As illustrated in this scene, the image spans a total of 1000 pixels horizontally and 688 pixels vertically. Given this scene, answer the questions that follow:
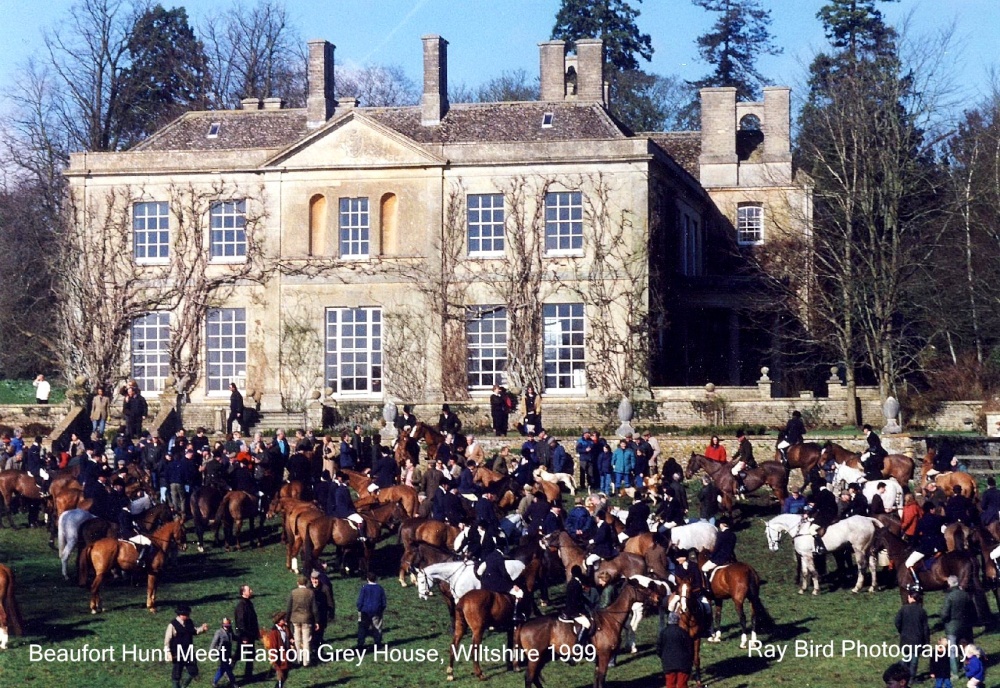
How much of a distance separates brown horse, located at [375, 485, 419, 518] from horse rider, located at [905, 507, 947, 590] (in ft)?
29.8

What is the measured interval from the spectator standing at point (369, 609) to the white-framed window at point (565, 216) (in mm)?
23599

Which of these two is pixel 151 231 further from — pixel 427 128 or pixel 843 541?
pixel 843 541

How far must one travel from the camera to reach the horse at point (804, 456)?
118 ft

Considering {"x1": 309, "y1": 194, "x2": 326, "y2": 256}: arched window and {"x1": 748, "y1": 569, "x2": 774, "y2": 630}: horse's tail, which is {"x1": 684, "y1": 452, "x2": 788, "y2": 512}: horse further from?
{"x1": 309, "y1": 194, "x2": 326, "y2": 256}: arched window

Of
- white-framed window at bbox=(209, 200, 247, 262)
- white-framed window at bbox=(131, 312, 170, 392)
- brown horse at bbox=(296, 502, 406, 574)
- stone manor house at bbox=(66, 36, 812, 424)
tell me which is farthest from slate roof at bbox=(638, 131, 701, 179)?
brown horse at bbox=(296, 502, 406, 574)

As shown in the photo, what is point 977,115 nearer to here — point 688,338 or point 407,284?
point 688,338

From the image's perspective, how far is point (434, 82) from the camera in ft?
164

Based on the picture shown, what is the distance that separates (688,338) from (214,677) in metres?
30.9

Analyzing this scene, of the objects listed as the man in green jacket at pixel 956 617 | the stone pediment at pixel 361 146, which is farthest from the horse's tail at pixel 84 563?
the stone pediment at pixel 361 146

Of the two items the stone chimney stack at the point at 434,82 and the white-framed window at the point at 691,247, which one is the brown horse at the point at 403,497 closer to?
the stone chimney stack at the point at 434,82

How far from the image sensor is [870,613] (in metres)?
27.0

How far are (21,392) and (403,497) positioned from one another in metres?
25.8

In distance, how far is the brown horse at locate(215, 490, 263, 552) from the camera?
31688mm

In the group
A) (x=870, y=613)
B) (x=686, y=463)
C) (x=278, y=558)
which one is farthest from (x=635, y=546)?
(x=686, y=463)
